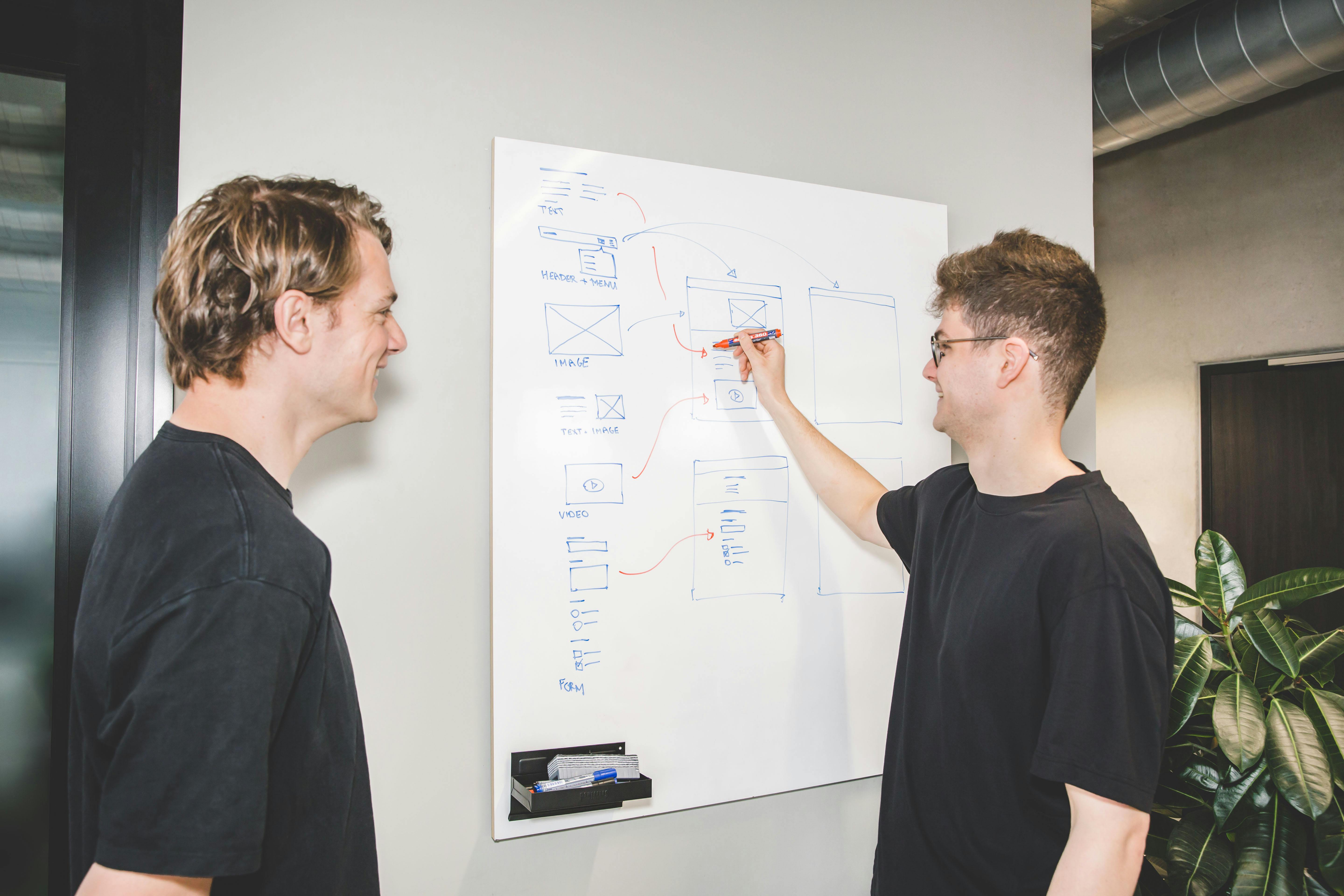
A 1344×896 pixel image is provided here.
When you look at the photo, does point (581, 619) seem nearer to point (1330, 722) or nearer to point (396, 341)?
point (396, 341)

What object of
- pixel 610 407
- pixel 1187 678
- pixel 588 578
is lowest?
pixel 1187 678

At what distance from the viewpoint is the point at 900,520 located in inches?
57.9

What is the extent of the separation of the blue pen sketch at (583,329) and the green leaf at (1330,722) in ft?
5.15

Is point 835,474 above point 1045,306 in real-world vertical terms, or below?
below

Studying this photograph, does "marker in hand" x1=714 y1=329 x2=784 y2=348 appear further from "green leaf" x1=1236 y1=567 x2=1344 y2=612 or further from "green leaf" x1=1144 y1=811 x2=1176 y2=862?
"green leaf" x1=1144 y1=811 x2=1176 y2=862

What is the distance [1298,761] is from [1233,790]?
5.4 inches

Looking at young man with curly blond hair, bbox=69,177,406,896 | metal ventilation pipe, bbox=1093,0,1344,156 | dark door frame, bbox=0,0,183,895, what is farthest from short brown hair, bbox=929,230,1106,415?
metal ventilation pipe, bbox=1093,0,1344,156

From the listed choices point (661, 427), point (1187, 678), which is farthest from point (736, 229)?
point (1187, 678)

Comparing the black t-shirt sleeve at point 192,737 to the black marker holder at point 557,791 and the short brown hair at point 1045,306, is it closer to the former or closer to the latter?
the black marker holder at point 557,791

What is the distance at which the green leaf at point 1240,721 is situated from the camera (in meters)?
1.42

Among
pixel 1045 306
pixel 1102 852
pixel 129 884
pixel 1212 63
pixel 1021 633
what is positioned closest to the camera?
pixel 129 884

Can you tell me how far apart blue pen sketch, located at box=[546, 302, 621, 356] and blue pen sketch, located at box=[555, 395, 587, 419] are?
8cm

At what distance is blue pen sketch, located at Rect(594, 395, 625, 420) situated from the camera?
1460 millimetres

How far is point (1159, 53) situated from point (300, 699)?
3037 mm
